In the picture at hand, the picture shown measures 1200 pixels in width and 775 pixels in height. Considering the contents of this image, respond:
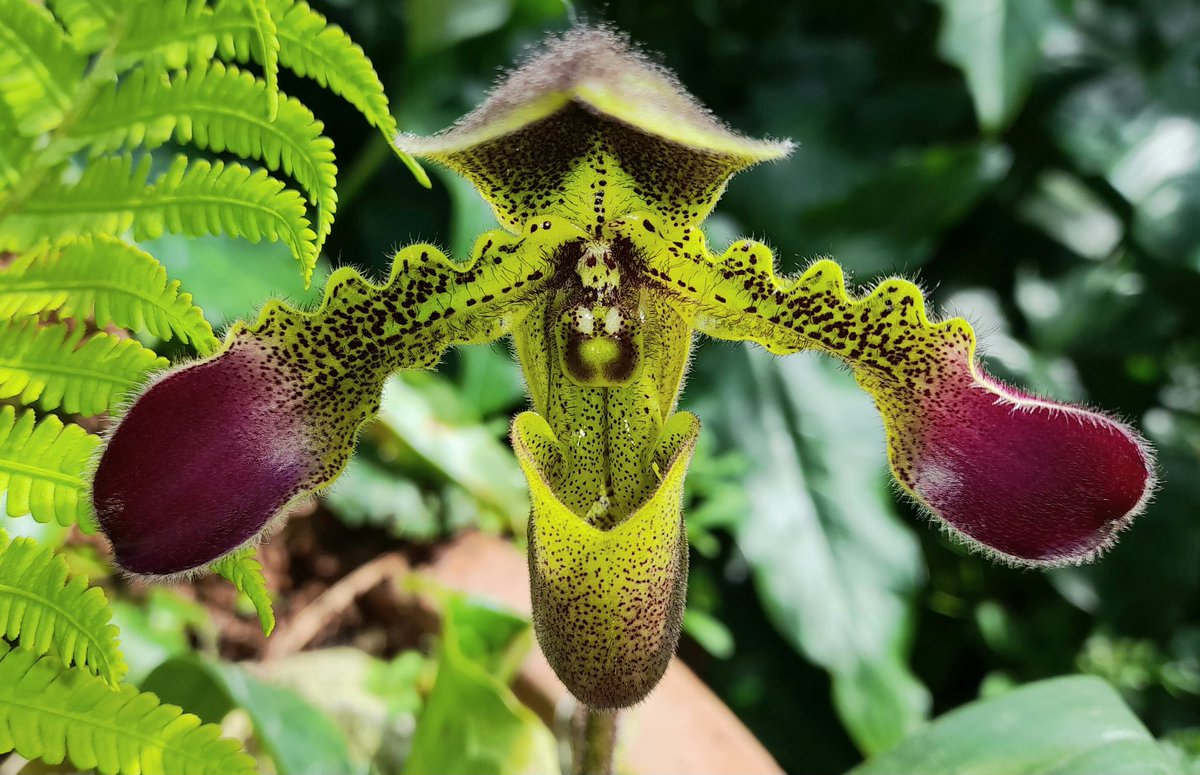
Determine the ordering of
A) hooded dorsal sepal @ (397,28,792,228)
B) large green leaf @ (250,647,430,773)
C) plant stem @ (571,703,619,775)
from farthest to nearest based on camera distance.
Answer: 1. large green leaf @ (250,647,430,773)
2. plant stem @ (571,703,619,775)
3. hooded dorsal sepal @ (397,28,792,228)

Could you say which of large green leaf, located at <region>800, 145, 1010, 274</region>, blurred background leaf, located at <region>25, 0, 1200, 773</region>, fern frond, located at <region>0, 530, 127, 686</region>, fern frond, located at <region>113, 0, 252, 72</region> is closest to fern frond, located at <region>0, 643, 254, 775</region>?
fern frond, located at <region>0, 530, 127, 686</region>

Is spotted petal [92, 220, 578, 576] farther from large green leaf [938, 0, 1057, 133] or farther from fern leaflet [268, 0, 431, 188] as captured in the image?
large green leaf [938, 0, 1057, 133]

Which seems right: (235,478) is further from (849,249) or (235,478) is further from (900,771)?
(849,249)

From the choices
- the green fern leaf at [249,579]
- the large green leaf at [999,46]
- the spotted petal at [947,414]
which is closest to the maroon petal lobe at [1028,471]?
the spotted petal at [947,414]

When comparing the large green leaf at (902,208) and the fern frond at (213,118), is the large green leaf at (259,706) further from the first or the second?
the large green leaf at (902,208)

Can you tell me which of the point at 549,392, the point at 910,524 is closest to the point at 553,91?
the point at 549,392

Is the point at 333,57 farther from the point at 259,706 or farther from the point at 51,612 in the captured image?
the point at 259,706
